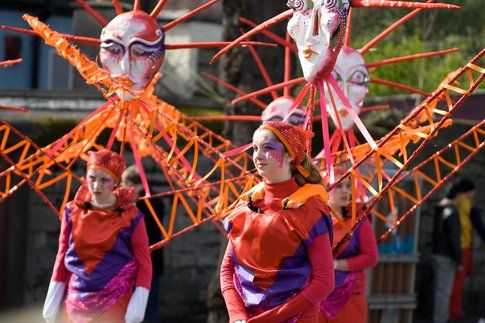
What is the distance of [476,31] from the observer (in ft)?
116

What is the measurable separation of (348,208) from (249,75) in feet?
12.0

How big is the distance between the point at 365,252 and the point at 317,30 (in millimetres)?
1776

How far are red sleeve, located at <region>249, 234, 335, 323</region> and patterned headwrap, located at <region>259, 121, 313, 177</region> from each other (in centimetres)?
33

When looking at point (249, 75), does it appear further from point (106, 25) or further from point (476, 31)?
point (476, 31)

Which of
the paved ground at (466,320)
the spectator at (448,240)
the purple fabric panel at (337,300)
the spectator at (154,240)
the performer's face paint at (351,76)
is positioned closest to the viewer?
the purple fabric panel at (337,300)

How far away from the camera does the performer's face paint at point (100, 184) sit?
7.68 m

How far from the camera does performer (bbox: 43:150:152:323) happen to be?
25.1ft

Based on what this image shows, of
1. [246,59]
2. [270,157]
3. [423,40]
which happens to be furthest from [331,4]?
[423,40]

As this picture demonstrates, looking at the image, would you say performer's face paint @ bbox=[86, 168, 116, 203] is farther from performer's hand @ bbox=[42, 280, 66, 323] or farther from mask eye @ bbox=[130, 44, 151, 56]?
mask eye @ bbox=[130, 44, 151, 56]

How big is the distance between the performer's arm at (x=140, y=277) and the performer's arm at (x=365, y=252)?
117 cm

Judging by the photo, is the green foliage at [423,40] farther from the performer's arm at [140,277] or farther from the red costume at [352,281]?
the performer's arm at [140,277]

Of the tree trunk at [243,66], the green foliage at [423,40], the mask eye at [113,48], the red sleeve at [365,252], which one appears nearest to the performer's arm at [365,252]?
the red sleeve at [365,252]

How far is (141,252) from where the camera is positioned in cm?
778

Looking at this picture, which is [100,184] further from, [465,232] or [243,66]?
[465,232]
